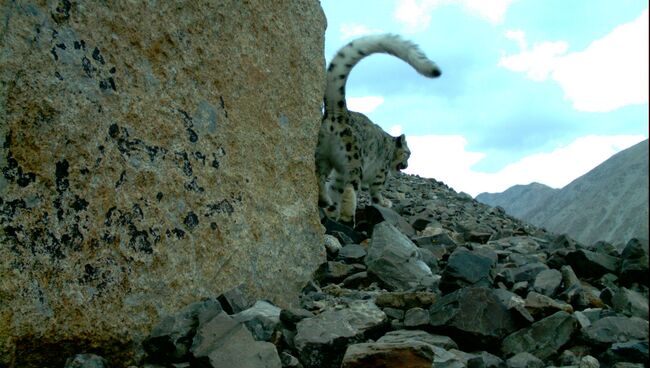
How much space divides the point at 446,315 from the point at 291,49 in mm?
2128

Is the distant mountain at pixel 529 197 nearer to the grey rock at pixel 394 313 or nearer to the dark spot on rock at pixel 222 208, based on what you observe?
the grey rock at pixel 394 313

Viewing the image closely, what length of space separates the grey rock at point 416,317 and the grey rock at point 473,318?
0.12 ft

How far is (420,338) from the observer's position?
10.5 ft

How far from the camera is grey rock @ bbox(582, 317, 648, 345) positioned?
3252mm

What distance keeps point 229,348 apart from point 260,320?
45 cm

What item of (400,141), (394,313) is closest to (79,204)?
(394,313)

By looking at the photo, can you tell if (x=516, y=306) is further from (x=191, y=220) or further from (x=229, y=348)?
(x=191, y=220)

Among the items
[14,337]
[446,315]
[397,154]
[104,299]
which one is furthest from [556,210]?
[397,154]

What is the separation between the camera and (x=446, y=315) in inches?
130

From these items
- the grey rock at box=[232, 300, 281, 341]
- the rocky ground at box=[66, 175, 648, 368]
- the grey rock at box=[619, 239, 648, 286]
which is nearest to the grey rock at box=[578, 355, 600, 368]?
the rocky ground at box=[66, 175, 648, 368]

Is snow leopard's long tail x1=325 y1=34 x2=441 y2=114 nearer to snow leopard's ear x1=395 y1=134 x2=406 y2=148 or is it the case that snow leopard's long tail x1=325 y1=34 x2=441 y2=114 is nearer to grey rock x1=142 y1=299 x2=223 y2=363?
snow leopard's ear x1=395 y1=134 x2=406 y2=148

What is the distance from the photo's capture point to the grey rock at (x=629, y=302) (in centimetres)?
369

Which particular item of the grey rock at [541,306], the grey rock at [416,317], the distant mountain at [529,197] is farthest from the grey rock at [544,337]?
the distant mountain at [529,197]

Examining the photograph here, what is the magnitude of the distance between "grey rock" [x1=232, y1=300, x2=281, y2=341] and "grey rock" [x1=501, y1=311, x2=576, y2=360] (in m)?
1.13
